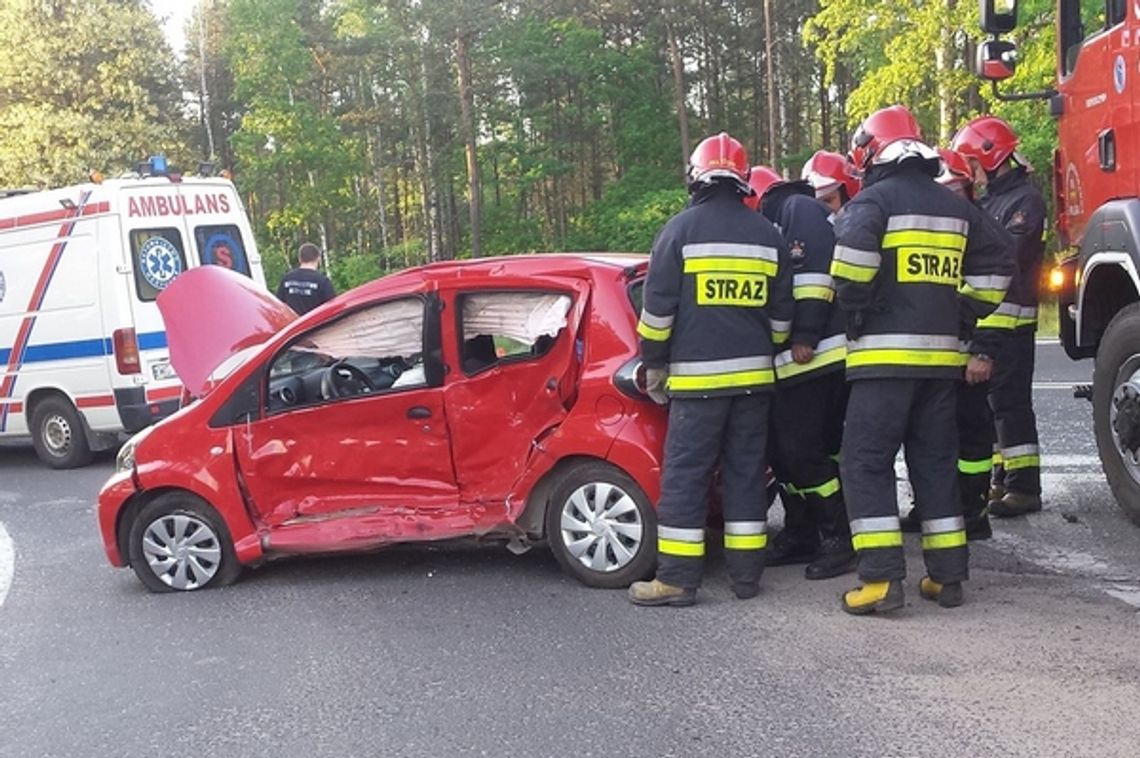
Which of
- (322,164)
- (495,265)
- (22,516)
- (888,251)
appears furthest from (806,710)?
(322,164)

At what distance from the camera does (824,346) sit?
518cm

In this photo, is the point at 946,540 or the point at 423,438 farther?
the point at 423,438

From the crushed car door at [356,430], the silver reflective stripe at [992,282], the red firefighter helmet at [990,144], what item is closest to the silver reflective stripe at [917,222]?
the silver reflective stripe at [992,282]

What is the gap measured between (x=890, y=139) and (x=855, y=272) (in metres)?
0.63

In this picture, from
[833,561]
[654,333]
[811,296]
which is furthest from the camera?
[833,561]

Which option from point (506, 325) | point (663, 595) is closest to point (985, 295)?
point (663, 595)

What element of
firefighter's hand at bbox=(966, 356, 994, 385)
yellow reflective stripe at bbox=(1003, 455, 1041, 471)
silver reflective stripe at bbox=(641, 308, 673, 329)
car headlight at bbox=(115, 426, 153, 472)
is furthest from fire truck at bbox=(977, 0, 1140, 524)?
car headlight at bbox=(115, 426, 153, 472)

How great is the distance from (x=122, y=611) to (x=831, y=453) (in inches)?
142

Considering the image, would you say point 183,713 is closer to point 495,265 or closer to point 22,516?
point 495,265

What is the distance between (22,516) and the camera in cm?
812

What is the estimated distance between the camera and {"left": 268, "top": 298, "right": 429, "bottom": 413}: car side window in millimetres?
5594

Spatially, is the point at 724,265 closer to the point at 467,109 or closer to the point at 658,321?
the point at 658,321

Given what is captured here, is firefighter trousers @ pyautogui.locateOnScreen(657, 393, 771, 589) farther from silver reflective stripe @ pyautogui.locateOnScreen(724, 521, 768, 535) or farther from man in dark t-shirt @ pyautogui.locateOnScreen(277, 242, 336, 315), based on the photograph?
man in dark t-shirt @ pyautogui.locateOnScreen(277, 242, 336, 315)

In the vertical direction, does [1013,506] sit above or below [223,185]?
below
